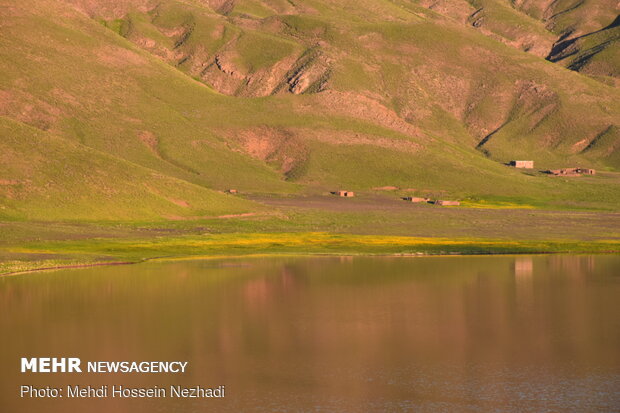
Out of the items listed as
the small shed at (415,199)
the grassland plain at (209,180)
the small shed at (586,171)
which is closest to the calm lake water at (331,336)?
the grassland plain at (209,180)

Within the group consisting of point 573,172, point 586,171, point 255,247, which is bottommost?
point 255,247

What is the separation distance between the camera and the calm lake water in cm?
2808

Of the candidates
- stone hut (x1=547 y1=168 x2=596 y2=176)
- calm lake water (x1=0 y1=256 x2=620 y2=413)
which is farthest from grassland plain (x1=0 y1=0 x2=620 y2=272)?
calm lake water (x1=0 y1=256 x2=620 y2=413)

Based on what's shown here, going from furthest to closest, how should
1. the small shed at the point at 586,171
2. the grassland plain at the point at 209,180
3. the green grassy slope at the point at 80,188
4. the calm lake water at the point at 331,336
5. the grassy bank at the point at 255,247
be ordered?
the small shed at the point at 586,171 < the green grassy slope at the point at 80,188 < the grassland plain at the point at 209,180 < the grassy bank at the point at 255,247 < the calm lake water at the point at 331,336

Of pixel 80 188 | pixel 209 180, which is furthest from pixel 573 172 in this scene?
pixel 80 188

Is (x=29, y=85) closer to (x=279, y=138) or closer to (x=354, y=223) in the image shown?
(x=279, y=138)

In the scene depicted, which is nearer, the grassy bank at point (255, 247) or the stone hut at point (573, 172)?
the grassy bank at point (255, 247)

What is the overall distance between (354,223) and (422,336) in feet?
232

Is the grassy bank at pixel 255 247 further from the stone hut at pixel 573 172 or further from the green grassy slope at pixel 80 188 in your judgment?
the stone hut at pixel 573 172

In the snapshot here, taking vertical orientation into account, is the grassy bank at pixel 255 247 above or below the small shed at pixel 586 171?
below

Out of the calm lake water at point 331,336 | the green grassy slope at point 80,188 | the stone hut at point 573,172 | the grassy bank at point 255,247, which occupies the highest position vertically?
the stone hut at point 573,172

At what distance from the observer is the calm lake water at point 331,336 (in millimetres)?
28078

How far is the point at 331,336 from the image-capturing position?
37.1 meters

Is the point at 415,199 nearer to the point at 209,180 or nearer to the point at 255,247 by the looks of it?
the point at 209,180
